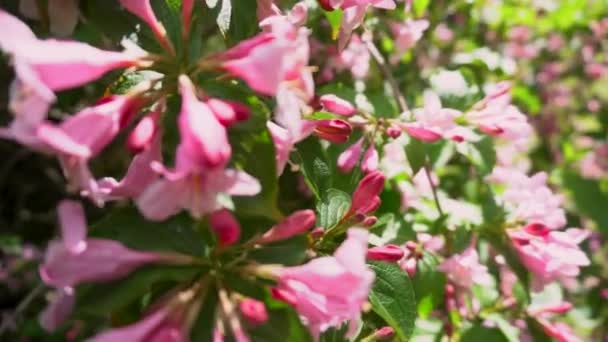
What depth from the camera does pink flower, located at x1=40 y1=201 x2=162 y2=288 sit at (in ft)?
3.17

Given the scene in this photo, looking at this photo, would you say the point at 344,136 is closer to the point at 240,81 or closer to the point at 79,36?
the point at 240,81

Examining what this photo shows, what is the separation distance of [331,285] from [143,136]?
32 centimetres

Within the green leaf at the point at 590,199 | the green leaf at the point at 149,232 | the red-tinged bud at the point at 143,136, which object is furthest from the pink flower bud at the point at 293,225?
the green leaf at the point at 590,199

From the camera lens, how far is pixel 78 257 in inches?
38.7

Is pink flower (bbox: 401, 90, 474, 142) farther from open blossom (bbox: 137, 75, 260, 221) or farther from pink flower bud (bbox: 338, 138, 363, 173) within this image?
open blossom (bbox: 137, 75, 260, 221)

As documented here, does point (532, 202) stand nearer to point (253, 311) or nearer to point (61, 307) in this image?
point (253, 311)

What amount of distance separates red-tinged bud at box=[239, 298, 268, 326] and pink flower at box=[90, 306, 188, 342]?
9 centimetres

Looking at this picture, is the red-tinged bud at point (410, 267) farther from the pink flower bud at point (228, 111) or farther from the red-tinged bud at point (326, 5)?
the pink flower bud at point (228, 111)

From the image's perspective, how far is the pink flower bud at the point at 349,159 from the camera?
164cm

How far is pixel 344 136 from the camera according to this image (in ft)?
4.28

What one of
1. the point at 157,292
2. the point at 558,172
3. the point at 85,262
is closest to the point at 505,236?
the point at 157,292

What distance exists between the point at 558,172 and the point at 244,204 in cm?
282

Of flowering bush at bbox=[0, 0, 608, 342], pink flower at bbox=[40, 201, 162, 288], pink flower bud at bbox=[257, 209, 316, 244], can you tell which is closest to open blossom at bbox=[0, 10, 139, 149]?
flowering bush at bbox=[0, 0, 608, 342]

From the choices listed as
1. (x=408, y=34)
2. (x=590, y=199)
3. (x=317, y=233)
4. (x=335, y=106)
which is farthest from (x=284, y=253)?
(x=590, y=199)
